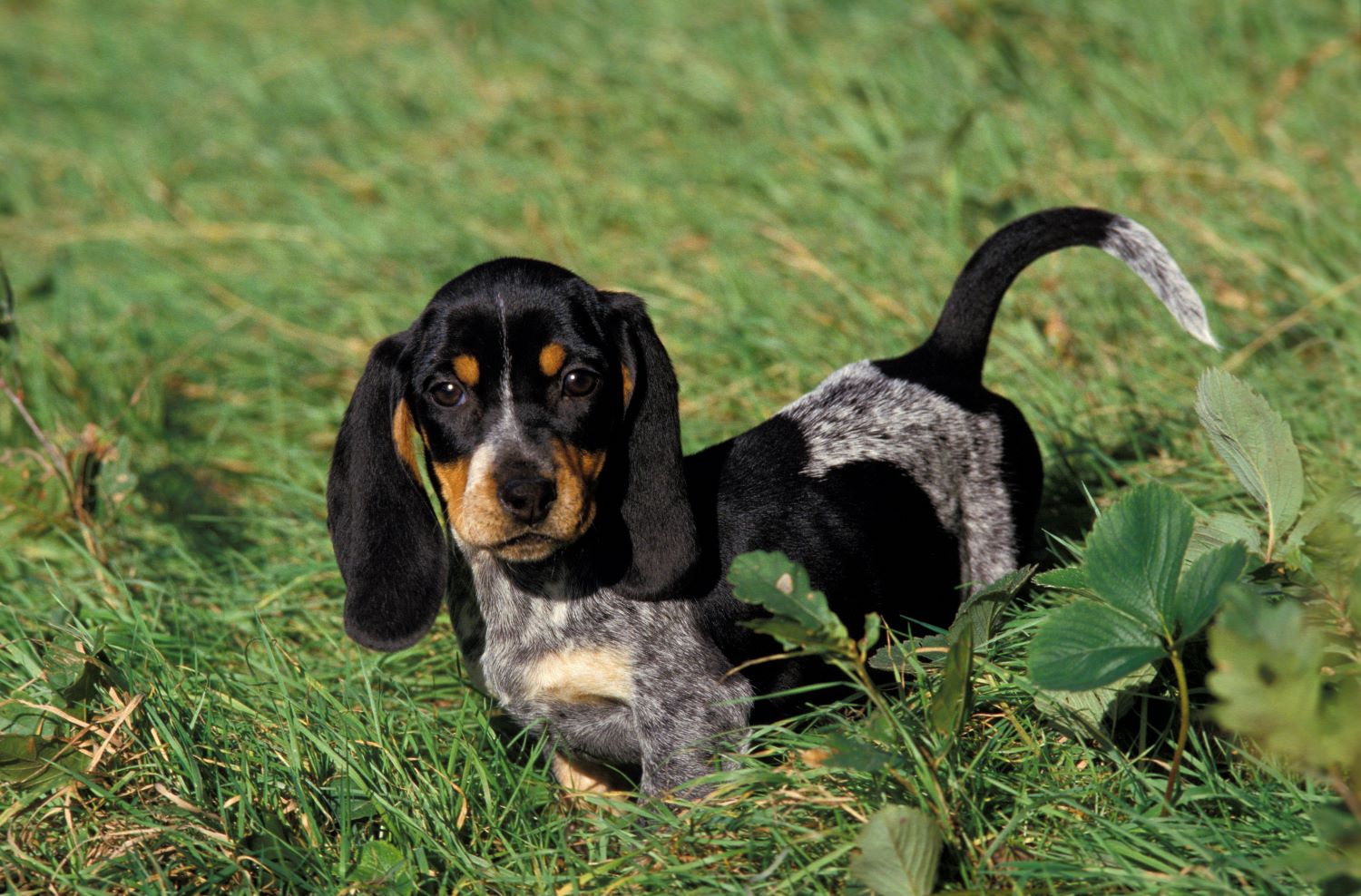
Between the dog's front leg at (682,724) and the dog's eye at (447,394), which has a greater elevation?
the dog's eye at (447,394)

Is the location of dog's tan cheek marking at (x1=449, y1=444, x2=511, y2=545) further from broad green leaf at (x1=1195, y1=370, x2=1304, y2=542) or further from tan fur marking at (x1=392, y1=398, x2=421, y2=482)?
broad green leaf at (x1=1195, y1=370, x2=1304, y2=542)

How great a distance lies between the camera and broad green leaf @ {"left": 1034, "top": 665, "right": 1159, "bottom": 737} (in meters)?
3.04

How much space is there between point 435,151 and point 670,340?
8.76 ft

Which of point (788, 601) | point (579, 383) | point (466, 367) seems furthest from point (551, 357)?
point (788, 601)

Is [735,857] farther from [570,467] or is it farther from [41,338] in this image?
[41,338]

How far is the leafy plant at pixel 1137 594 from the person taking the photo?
266cm

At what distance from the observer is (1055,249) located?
403 centimetres

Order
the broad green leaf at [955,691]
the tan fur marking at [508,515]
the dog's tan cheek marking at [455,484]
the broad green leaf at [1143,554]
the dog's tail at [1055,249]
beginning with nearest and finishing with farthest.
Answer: the broad green leaf at [1143,554] < the broad green leaf at [955,691] < the tan fur marking at [508,515] < the dog's tan cheek marking at [455,484] < the dog's tail at [1055,249]

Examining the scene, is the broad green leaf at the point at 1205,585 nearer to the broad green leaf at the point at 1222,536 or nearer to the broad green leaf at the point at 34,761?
the broad green leaf at the point at 1222,536

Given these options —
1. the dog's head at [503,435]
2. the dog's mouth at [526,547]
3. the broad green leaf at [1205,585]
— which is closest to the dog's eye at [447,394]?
the dog's head at [503,435]

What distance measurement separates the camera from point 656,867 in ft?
10.1

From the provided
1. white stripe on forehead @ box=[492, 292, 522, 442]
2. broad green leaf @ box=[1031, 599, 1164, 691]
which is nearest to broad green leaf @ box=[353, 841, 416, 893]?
white stripe on forehead @ box=[492, 292, 522, 442]

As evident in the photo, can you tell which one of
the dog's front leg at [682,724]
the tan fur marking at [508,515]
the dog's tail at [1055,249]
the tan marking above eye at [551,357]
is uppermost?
the dog's tail at [1055,249]

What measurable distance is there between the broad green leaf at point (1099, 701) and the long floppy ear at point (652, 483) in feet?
3.06
